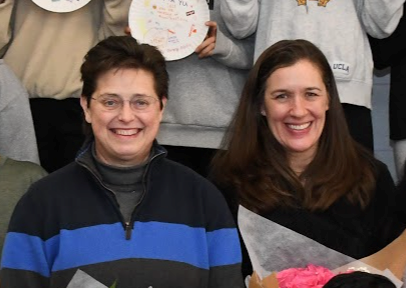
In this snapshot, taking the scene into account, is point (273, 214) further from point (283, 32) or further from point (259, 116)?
point (283, 32)

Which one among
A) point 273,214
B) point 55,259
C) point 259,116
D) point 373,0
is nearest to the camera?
point 55,259

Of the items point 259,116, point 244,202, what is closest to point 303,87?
point 259,116

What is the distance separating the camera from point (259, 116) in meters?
2.79

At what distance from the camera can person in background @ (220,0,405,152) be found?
3035mm

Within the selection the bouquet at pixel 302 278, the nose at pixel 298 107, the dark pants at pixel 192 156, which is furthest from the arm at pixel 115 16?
the bouquet at pixel 302 278

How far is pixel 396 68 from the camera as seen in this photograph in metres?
3.28

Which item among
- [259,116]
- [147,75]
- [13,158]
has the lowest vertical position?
[13,158]

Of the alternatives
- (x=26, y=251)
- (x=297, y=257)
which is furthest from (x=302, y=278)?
(x=26, y=251)

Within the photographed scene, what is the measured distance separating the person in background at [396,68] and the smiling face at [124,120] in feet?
4.29

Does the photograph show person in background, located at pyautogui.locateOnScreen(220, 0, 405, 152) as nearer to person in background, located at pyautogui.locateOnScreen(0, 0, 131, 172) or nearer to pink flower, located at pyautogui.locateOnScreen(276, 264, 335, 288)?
person in background, located at pyautogui.locateOnScreen(0, 0, 131, 172)

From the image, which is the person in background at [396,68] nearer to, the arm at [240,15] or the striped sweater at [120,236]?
the arm at [240,15]

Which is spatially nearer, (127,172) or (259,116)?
(127,172)

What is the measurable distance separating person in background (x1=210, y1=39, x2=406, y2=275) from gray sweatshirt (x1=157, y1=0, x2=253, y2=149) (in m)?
0.42

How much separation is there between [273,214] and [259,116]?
0.37 meters
